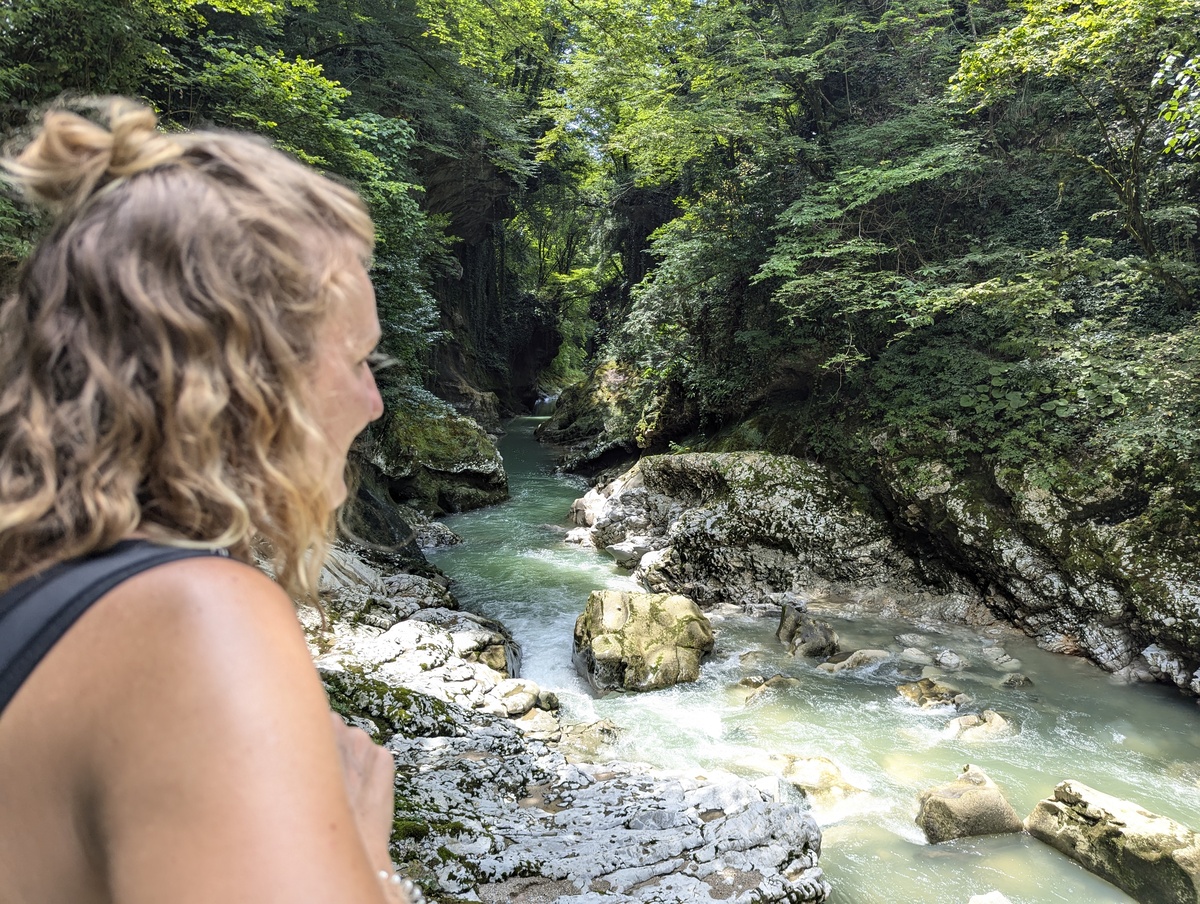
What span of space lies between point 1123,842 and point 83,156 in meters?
5.63

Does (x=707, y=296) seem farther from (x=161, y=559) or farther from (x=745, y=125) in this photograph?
(x=161, y=559)

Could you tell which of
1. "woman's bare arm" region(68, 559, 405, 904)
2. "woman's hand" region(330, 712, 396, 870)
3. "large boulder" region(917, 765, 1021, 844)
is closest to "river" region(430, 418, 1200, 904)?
"large boulder" region(917, 765, 1021, 844)

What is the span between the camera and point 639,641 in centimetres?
711

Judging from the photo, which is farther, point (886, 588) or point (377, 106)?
point (377, 106)

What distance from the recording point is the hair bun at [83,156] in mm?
659

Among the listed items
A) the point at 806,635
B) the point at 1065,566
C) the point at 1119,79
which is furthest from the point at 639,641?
the point at 1119,79

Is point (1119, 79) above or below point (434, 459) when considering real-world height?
above

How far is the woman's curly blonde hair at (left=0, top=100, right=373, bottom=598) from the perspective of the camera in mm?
584

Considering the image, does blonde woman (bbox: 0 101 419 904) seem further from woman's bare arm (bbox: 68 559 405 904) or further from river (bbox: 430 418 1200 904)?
river (bbox: 430 418 1200 904)

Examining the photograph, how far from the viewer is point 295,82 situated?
8516 mm

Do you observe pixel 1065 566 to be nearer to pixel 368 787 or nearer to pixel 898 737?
pixel 898 737

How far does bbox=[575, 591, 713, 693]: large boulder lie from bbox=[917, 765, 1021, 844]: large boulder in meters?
2.59

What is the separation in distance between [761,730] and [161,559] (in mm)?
6122

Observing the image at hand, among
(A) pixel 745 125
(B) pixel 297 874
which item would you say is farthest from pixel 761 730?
(A) pixel 745 125
